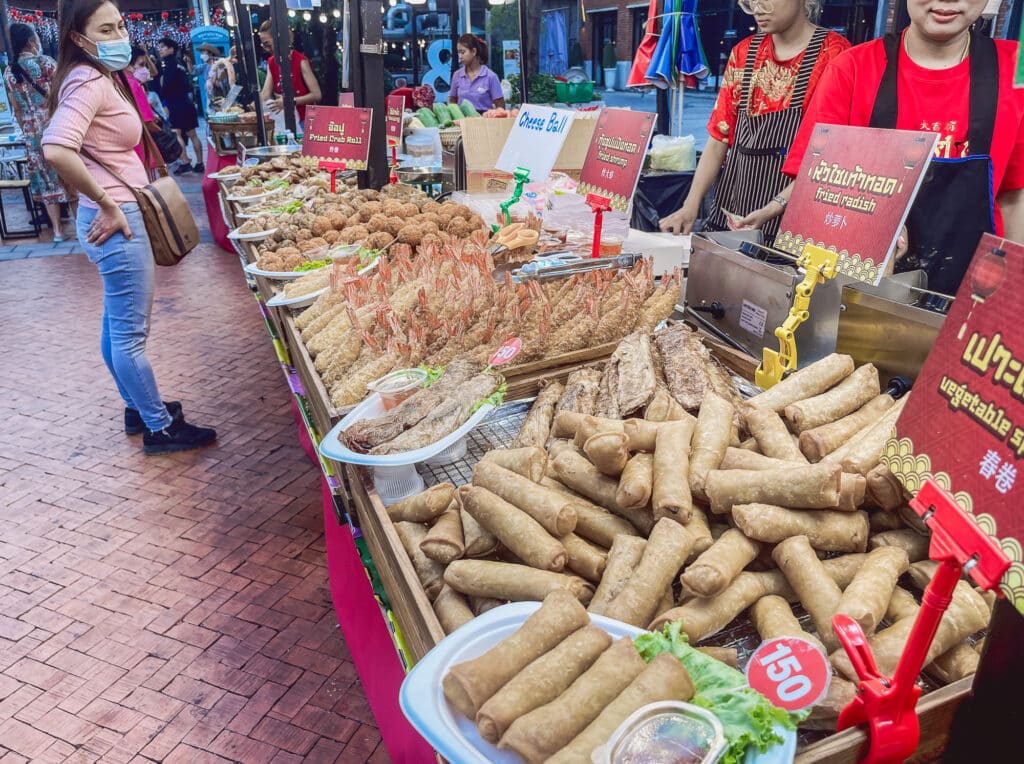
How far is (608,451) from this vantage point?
1768 millimetres

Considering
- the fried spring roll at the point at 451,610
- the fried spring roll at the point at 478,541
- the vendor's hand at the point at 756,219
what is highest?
the vendor's hand at the point at 756,219

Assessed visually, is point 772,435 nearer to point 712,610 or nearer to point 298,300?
point 712,610

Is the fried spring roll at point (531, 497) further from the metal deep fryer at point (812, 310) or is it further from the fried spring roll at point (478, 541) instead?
the metal deep fryer at point (812, 310)

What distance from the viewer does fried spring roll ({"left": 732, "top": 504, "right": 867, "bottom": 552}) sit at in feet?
5.18

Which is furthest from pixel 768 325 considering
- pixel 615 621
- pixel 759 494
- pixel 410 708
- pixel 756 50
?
pixel 756 50

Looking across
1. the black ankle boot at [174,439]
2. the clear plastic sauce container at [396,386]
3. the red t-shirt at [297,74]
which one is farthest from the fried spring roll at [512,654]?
the red t-shirt at [297,74]

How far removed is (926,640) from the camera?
1.06 m

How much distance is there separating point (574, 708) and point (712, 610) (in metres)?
0.41

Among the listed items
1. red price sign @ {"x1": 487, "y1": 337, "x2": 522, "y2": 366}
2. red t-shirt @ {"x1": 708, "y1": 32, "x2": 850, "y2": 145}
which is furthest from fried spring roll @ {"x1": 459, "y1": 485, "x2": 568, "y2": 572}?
red t-shirt @ {"x1": 708, "y1": 32, "x2": 850, "y2": 145}

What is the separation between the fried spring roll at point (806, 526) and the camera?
158cm

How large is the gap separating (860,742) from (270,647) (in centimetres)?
280

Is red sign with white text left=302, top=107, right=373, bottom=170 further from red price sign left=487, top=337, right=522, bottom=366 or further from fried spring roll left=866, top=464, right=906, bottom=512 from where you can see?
fried spring roll left=866, top=464, right=906, bottom=512

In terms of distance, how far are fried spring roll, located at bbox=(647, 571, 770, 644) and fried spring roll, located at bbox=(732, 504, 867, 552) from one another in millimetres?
113

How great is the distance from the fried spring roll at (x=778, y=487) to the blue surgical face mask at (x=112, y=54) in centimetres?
395
